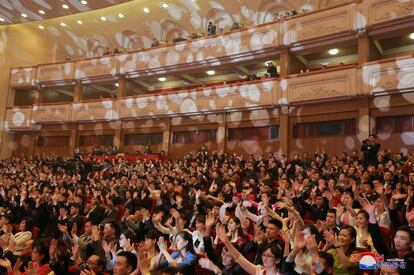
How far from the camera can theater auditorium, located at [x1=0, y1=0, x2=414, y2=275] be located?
2.11m

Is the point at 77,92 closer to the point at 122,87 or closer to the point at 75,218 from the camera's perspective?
the point at 122,87

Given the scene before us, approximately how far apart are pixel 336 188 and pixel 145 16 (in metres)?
7.88

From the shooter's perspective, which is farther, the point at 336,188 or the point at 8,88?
the point at 8,88

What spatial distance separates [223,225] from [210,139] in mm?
5557

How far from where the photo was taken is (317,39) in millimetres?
6586

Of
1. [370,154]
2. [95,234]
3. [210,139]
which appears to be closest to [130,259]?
[95,234]

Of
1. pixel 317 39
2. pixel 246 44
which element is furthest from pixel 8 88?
pixel 317 39

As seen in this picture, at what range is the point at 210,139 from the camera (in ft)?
26.1

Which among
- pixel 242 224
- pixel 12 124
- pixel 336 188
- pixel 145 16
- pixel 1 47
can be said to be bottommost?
pixel 242 224

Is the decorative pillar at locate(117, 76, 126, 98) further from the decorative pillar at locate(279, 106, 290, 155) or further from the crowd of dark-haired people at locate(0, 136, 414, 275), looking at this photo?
the crowd of dark-haired people at locate(0, 136, 414, 275)

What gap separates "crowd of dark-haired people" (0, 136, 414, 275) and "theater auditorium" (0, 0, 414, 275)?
0.01 meters

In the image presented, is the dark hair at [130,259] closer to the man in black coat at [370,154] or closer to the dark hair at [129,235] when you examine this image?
the dark hair at [129,235]

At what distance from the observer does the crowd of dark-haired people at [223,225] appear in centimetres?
173

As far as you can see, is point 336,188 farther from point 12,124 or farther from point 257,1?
point 12,124
